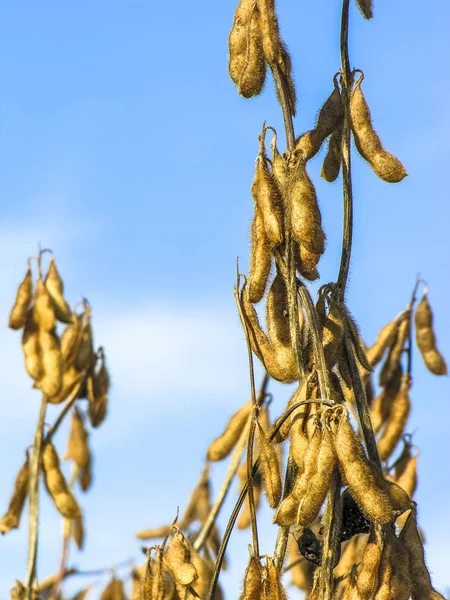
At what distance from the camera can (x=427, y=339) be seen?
5.29 meters

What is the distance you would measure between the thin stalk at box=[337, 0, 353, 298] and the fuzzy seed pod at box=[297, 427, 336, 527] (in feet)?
1.48

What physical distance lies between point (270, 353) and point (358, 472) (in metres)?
0.48

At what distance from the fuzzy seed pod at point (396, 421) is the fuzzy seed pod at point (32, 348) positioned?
148 centimetres

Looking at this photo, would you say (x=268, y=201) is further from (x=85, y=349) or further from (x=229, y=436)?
(x=85, y=349)

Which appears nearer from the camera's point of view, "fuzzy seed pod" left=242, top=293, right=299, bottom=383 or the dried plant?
the dried plant

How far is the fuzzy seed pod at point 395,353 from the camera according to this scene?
16.6 feet

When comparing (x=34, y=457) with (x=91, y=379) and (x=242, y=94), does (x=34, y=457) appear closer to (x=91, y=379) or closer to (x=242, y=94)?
(x=91, y=379)

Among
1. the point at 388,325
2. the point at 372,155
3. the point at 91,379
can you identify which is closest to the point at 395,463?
the point at 388,325

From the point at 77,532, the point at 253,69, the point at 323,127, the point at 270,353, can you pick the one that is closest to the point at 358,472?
the point at 270,353

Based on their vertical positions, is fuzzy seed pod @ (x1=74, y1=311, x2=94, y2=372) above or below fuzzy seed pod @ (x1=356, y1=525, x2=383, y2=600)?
above

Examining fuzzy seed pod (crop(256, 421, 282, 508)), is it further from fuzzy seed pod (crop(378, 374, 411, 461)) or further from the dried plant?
fuzzy seed pod (crop(378, 374, 411, 461))

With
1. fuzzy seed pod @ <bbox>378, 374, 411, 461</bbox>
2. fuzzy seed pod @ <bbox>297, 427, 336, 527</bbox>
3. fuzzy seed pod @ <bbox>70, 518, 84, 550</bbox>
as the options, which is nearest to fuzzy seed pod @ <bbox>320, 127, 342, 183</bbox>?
fuzzy seed pod @ <bbox>297, 427, 336, 527</bbox>

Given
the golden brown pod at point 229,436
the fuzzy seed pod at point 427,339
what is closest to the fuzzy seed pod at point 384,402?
the fuzzy seed pod at point 427,339

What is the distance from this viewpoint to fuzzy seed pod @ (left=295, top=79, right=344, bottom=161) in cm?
276
